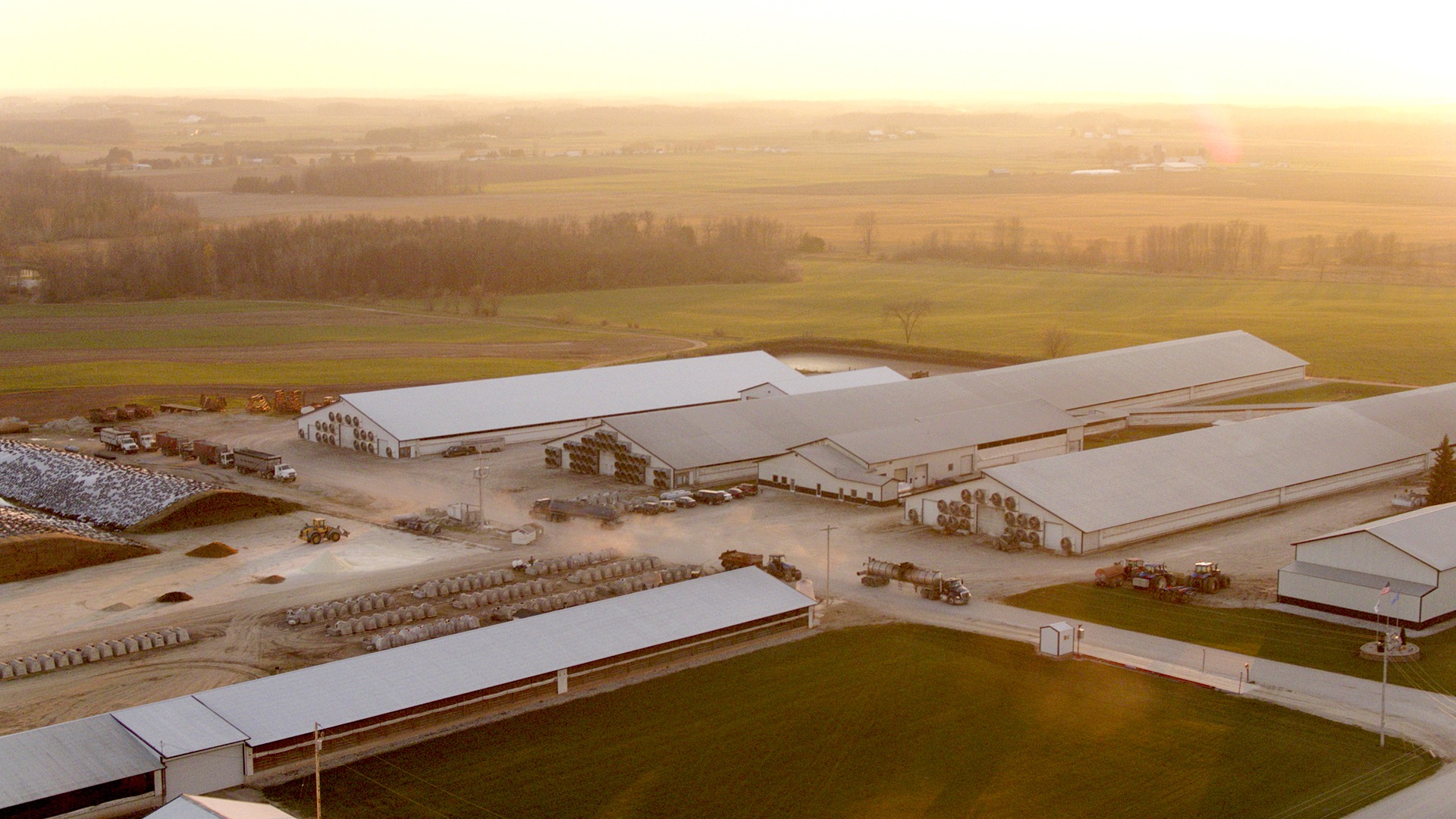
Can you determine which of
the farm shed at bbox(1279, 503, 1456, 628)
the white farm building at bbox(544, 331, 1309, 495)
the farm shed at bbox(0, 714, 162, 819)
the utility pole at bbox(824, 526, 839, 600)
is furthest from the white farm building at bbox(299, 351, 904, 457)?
the farm shed at bbox(1279, 503, 1456, 628)

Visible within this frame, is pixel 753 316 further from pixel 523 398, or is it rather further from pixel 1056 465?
pixel 1056 465

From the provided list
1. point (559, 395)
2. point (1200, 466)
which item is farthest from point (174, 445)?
point (1200, 466)

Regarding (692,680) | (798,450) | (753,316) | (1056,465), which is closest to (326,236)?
(753,316)

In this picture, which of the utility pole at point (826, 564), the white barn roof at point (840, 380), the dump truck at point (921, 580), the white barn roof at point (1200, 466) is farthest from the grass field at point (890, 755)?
the white barn roof at point (840, 380)

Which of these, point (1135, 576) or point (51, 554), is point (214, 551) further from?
point (1135, 576)

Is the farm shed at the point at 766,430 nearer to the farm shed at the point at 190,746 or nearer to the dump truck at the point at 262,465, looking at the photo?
the dump truck at the point at 262,465
